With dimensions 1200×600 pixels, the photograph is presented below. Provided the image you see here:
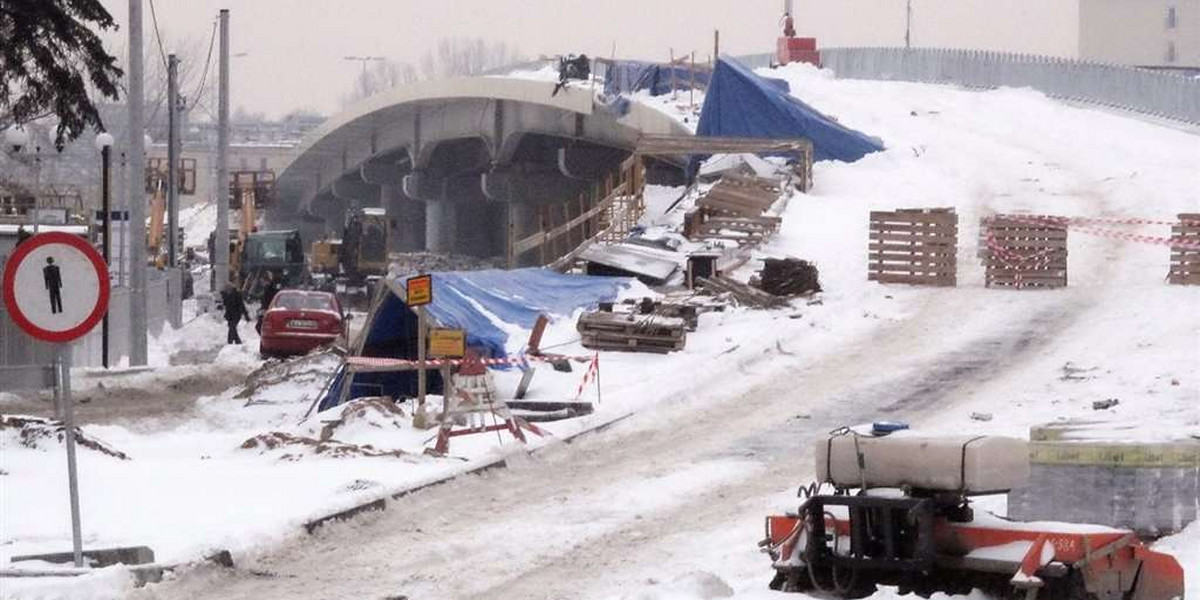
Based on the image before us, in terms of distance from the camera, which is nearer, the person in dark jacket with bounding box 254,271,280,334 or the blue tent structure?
the blue tent structure

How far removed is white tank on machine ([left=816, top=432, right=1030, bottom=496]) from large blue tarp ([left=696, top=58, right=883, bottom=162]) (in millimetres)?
40011

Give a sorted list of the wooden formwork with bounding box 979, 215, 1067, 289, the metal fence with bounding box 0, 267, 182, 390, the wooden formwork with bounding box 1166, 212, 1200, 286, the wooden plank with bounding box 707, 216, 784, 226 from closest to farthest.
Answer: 1. the metal fence with bounding box 0, 267, 182, 390
2. the wooden formwork with bounding box 1166, 212, 1200, 286
3. the wooden formwork with bounding box 979, 215, 1067, 289
4. the wooden plank with bounding box 707, 216, 784, 226

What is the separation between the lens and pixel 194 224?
130 meters

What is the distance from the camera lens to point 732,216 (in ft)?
133

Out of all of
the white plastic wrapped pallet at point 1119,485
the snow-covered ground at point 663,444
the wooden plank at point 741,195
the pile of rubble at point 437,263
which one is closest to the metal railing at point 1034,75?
the pile of rubble at point 437,263

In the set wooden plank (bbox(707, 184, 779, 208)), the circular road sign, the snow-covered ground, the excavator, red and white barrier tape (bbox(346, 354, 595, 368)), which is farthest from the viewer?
the excavator

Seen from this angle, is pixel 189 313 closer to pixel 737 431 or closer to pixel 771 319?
pixel 771 319

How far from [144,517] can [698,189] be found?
31932 mm

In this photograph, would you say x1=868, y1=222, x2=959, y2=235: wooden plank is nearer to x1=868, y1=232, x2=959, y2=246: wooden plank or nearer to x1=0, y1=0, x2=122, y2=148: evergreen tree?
x1=868, y1=232, x2=959, y2=246: wooden plank

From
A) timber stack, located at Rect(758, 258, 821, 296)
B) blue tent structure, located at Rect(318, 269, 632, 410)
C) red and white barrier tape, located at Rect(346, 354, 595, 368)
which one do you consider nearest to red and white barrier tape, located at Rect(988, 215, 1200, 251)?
timber stack, located at Rect(758, 258, 821, 296)

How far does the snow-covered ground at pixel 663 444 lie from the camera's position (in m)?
13.3

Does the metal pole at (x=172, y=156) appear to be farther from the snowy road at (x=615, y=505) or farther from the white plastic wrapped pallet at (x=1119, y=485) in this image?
the white plastic wrapped pallet at (x=1119, y=485)

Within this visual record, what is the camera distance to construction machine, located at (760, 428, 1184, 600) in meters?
11.0

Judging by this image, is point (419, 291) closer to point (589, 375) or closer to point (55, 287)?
point (589, 375)
